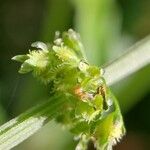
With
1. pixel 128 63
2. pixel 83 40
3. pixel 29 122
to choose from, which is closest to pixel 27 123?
pixel 29 122

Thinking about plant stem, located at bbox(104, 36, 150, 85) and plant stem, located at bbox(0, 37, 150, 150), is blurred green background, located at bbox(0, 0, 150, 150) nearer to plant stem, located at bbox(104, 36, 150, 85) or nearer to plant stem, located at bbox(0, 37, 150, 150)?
plant stem, located at bbox(104, 36, 150, 85)

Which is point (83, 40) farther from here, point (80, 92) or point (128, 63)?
point (80, 92)

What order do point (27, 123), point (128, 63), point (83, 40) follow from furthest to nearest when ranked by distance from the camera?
point (83, 40) → point (128, 63) → point (27, 123)

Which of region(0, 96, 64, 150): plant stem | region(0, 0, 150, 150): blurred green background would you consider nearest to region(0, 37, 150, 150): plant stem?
region(0, 96, 64, 150): plant stem

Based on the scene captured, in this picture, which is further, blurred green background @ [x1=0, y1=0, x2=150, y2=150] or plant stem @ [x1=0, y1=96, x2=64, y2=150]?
blurred green background @ [x1=0, y1=0, x2=150, y2=150]

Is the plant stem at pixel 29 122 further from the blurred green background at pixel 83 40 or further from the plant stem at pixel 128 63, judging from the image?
the blurred green background at pixel 83 40
